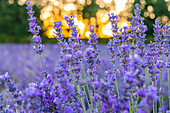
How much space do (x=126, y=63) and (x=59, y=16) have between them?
2266cm

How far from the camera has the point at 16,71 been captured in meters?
5.78

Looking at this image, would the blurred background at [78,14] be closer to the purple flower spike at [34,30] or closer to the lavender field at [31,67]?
the lavender field at [31,67]

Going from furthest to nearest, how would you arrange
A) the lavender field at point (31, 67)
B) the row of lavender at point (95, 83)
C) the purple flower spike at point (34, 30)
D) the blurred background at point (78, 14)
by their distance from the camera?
1. the blurred background at point (78, 14)
2. the lavender field at point (31, 67)
3. the purple flower spike at point (34, 30)
4. the row of lavender at point (95, 83)

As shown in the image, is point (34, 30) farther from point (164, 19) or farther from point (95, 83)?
point (164, 19)

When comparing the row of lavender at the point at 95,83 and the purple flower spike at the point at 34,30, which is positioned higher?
the purple flower spike at the point at 34,30

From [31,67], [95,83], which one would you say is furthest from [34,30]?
[31,67]

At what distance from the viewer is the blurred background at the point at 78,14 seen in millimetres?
18797

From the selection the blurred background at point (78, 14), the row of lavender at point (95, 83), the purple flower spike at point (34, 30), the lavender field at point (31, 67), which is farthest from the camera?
the blurred background at point (78, 14)

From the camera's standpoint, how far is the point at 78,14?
23141 mm

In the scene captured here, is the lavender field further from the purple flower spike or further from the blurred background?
the blurred background

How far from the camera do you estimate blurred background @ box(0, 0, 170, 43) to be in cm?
1880

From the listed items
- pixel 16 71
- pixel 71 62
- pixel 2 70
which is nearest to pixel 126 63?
pixel 71 62

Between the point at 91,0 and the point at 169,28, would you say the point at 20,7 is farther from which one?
the point at 169,28

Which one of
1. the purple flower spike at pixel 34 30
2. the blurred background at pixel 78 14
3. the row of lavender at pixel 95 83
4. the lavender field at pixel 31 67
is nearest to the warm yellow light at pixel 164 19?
the blurred background at pixel 78 14
